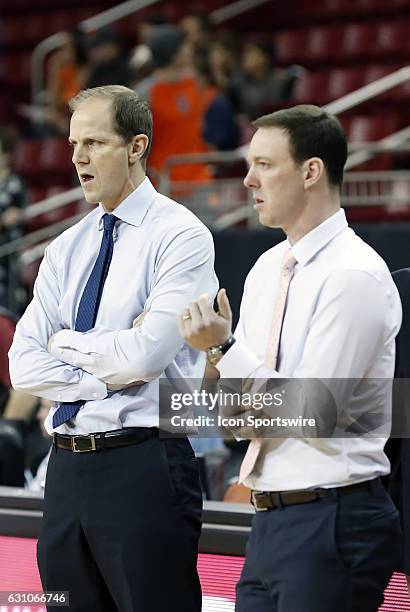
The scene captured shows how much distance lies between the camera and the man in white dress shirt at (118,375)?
2447 millimetres

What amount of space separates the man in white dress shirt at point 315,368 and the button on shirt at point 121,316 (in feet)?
1.04

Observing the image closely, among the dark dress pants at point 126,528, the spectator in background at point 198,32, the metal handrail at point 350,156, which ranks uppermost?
the spectator in background at point 198,32

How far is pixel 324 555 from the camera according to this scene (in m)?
2.06

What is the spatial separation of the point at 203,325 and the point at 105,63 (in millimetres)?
6997

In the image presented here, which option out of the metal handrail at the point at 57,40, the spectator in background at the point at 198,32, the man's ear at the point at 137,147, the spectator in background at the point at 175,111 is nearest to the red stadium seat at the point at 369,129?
the spectator in background at the point at 175,111

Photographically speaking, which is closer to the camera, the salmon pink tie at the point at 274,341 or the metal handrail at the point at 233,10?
the salmon pink tie at the point at 274,341

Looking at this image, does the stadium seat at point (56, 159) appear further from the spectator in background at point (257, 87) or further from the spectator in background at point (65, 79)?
the spectator in background at point (257, 87)

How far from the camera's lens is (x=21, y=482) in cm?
414

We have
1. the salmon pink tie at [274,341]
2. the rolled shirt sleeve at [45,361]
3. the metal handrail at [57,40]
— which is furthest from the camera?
the metal handrail at [57,40]

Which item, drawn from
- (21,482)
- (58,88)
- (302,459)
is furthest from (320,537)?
(58,88)

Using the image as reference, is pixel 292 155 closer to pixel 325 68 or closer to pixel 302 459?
pixel 302 459

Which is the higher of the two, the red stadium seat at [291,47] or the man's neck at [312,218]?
the red stadium seat at [291,47]

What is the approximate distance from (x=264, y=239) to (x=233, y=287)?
29 centimetres

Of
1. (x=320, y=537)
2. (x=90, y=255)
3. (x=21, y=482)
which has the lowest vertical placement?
(x=21, y=482)
